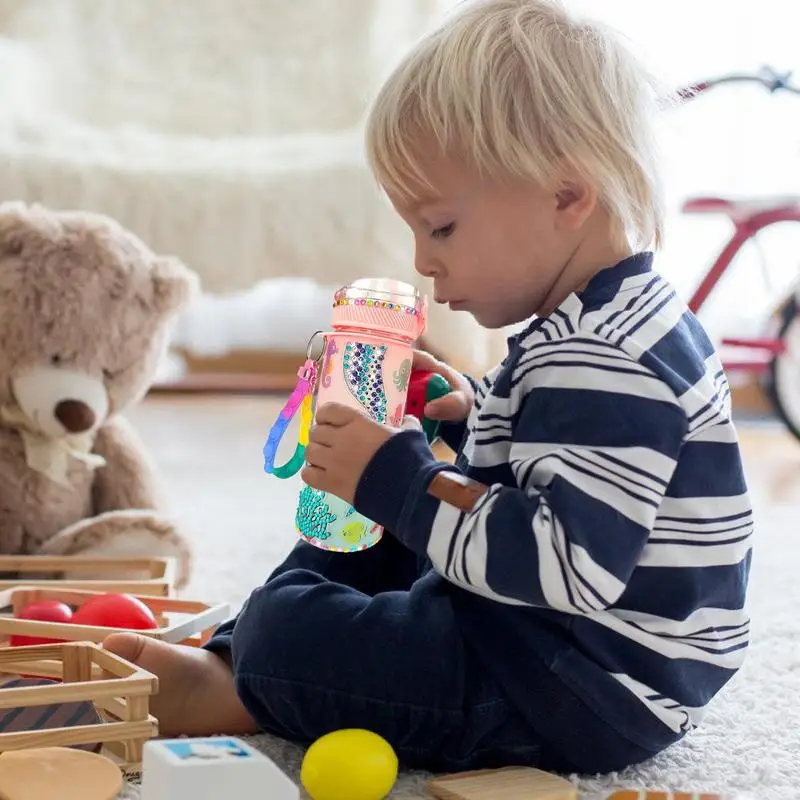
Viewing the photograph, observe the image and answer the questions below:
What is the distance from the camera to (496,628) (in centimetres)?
73

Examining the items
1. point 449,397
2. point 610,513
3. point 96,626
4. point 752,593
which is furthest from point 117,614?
point 752,593

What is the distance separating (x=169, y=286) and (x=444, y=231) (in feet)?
1.63

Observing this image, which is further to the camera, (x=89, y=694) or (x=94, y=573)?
(x=94, y=573)

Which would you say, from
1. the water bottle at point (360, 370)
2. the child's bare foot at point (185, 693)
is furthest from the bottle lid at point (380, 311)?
the child's bare foot at point (185, 693)

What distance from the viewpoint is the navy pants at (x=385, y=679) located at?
722 millimetres

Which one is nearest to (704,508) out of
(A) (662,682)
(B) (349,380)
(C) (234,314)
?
(A) (662,682)

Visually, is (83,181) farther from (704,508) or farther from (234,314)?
(704,508)

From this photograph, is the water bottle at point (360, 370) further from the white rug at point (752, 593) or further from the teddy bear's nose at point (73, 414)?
the teddy bear's nose at point (73, 414)

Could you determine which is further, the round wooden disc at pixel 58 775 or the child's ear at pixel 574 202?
the child's ear at pixel 574 202

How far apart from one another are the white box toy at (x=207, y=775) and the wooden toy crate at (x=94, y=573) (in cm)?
39

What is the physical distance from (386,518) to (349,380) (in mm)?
111

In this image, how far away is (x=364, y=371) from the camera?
771 millimetres

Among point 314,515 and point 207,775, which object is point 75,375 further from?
point 207,775

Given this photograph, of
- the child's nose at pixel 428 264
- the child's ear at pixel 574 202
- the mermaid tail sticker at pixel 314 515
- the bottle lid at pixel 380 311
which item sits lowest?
the mermaid tail sticker at pixel 314 515
